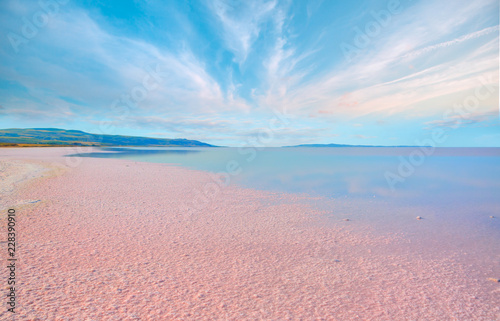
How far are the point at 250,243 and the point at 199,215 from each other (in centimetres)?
439

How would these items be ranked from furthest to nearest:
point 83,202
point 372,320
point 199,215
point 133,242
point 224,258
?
point 83,202 < point 199,215 < point 133,242 < point 224,258 < point 372,320

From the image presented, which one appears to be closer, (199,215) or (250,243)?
(250,243)

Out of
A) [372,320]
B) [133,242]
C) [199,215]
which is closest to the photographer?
[372,320]

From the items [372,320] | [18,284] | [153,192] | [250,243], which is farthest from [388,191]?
[18,284]

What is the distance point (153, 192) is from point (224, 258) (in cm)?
1173

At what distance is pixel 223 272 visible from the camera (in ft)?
22.4

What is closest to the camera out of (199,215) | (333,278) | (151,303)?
(151,303)

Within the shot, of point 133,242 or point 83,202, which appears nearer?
point 133,242

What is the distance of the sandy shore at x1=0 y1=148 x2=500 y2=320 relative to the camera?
5.23 m

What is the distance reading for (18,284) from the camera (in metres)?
5.72

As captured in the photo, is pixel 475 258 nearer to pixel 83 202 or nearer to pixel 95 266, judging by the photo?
pixel 95 266

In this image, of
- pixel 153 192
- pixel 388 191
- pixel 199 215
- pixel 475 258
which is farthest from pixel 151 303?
pixel 388 191

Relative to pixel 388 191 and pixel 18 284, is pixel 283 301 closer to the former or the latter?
pixel 18 284

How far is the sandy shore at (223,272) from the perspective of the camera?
523 centimetres
